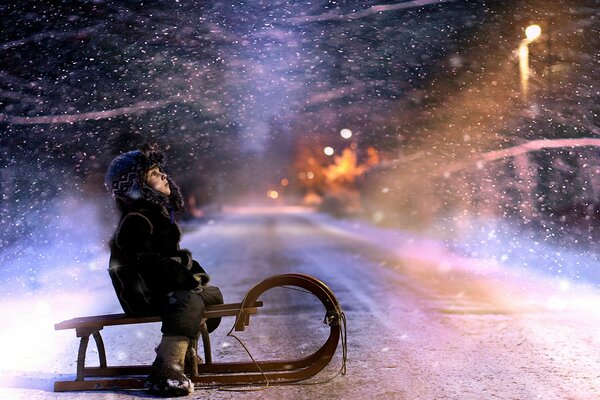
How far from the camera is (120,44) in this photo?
258 inches

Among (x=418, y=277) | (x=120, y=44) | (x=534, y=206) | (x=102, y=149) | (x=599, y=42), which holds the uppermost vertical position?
(x=120, y=44)

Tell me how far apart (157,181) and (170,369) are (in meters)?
1.36

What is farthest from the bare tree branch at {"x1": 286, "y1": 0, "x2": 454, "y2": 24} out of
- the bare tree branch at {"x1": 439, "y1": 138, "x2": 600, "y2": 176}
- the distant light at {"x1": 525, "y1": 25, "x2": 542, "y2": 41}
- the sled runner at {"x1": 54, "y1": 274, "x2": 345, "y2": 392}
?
the sled runner at {"x1": 54, "y1": 274, "x2": 345, "y2": 392}

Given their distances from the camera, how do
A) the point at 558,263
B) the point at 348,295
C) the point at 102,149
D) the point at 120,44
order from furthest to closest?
the point at 558,263 < the point at 348,295 < the point at 102,149 < the point at 120,44

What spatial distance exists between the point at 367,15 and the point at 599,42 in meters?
2.67

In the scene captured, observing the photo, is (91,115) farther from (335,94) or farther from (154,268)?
(154,268)

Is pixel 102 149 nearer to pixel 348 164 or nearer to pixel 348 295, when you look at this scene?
pixel 348 295

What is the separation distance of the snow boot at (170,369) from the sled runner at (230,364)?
0.24m

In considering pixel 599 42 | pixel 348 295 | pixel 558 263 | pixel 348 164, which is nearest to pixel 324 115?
pixel 348 295

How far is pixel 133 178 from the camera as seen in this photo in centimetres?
425

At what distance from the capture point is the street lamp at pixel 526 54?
6.81m

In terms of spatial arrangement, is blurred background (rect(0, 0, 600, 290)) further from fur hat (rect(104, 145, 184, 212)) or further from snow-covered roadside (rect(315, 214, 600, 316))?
fur hat (rect(104, 145, 184, 212))

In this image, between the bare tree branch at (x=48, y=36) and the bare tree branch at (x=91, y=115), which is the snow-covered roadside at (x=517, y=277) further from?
the bare tree branch at (x=48, y=36)

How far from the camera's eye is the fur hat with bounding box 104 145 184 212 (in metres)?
4.24
